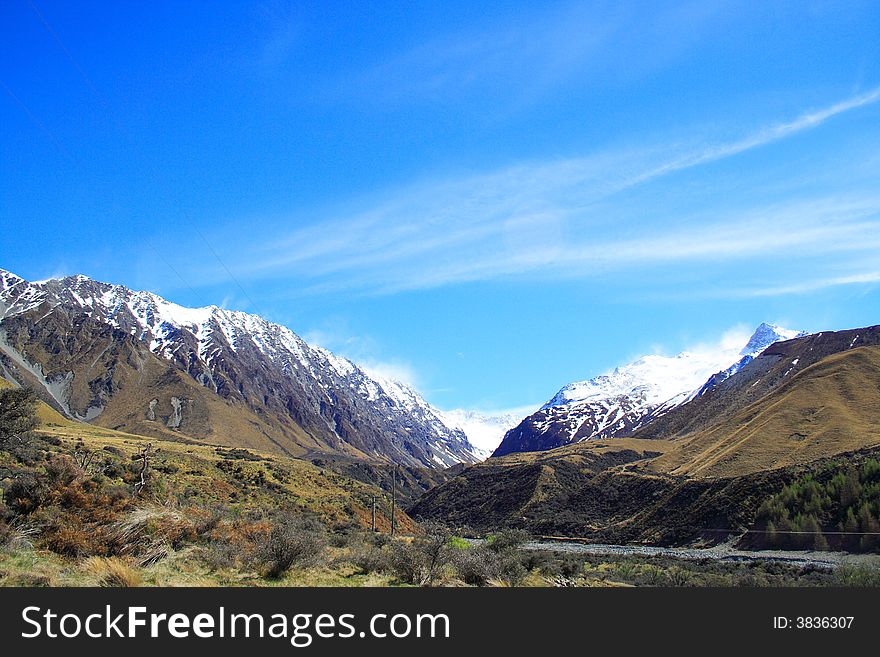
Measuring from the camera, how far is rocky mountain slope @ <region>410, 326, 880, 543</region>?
65938 millimetres

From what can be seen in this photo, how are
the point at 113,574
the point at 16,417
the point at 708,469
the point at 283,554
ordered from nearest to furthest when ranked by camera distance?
the point at 113,574, the point at 283,554, the point at 16,417, the point at 708,469

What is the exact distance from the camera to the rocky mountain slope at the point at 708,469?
65.9 meters

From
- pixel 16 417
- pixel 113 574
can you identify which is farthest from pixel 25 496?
pixel 16 417

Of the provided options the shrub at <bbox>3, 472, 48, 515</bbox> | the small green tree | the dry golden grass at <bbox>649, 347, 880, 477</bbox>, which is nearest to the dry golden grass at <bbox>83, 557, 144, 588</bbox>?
the shrub at <bbox>3, 472, 48, 515</bbox>

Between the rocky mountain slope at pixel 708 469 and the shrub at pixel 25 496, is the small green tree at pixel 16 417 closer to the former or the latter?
the shrub at pixel 25 496

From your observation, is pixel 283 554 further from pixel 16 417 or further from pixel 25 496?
pixel 16 417

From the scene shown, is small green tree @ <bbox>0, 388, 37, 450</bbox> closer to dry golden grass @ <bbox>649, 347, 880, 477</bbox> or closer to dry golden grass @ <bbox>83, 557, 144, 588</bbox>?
dry golden grass @ <bbox>83, 557, 144, 588</bbox>

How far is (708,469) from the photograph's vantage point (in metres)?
86.3

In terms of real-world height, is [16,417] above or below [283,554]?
above
